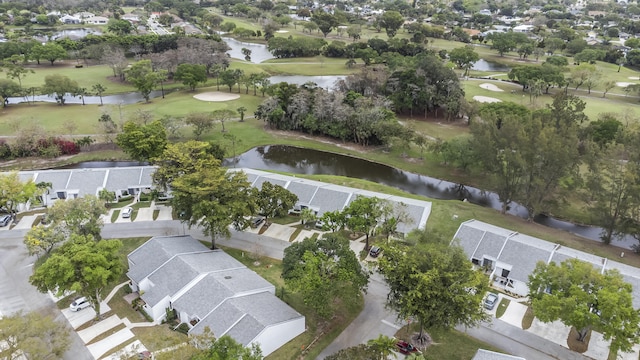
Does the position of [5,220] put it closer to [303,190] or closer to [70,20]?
[303,190]

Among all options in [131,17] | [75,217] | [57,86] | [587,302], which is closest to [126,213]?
[75,217]

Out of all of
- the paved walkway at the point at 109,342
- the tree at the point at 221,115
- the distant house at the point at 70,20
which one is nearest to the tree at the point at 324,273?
the paved walkway at the point at 109,342

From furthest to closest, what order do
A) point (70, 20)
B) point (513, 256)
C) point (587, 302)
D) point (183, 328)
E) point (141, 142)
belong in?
point (70, 20), point (141, 142), point (513, 256), point (183, 328), point (587, 302)

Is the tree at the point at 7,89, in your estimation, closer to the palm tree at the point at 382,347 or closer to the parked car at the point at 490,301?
the palm tree at the point at 382,347

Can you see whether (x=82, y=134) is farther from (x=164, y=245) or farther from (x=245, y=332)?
(x=245, y=332)

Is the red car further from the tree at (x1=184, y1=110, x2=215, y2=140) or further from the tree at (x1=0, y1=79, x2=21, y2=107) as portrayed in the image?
the tree at (x1=0, y1=79, x2=21, y2=107)

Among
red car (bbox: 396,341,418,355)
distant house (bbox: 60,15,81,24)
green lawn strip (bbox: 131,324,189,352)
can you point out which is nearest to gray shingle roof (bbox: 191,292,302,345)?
green lawn strip (bbox: 131,324,189,352)
